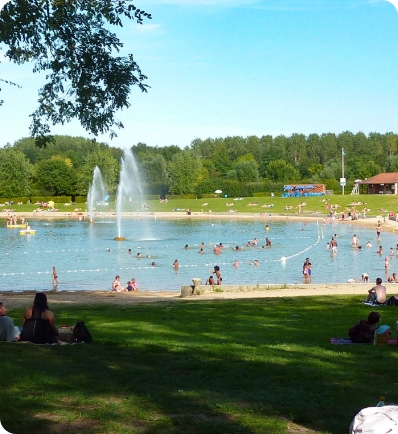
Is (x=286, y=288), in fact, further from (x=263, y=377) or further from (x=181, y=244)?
(x=181, y=244)

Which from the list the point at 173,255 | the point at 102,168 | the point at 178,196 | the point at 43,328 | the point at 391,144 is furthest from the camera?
the point at 391,144

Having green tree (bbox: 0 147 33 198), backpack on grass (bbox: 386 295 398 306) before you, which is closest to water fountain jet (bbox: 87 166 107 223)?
green tree (bbox: 0 147 33 198)

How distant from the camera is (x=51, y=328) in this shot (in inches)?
337

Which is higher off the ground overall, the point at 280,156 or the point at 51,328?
the point at 280,156

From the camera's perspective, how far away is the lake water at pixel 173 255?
104 ft

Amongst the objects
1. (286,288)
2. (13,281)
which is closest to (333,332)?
(286,288)

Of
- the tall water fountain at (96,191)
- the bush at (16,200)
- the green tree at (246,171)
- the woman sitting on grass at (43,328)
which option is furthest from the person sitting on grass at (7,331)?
the green tree at (246,171)

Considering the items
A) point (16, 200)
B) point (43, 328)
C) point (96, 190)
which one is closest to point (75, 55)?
point (43, 328)

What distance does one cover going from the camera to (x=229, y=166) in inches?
3068

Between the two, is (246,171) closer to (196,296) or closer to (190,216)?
(190,216)

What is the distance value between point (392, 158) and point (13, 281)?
7181cm

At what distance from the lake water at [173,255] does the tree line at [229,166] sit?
4.45 m

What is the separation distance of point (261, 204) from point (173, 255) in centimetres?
4716

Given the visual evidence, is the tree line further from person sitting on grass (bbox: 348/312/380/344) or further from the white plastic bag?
the white plastic bag
